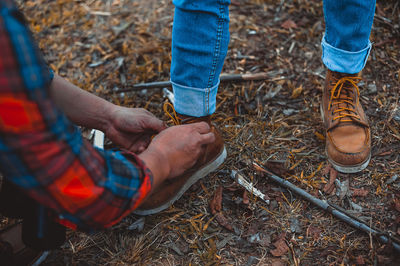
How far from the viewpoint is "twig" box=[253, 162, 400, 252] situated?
1645mm

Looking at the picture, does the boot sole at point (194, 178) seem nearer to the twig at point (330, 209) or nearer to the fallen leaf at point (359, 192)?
the twig at point (330, 209)

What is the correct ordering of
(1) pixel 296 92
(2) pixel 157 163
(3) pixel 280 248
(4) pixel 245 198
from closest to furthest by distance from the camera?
1. (2) pixel 157 163
2. (3) pixel 280 248
3. (4) pixel 245 198
4. (1) pixel 296 92

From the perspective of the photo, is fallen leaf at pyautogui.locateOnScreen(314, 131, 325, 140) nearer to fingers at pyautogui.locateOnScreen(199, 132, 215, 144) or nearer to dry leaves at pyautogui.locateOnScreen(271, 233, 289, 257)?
dry leaves at pyautogui.locateOnScreen(271, 233, 289, 257)

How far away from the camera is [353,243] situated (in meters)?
1.70

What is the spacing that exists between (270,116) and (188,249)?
3.79ft

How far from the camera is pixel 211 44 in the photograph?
1.60m

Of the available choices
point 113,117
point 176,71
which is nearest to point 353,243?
A: point 176,71

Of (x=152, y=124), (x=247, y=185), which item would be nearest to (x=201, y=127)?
(x=152, y=124)

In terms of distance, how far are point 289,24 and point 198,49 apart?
1832mm

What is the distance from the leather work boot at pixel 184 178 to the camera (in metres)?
1.84

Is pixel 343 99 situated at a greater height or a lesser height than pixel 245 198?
greater

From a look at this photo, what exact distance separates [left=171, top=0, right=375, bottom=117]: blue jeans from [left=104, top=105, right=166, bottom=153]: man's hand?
0.18 meters

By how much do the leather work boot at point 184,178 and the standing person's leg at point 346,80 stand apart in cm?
73

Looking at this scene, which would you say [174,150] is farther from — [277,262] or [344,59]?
[344,59]
